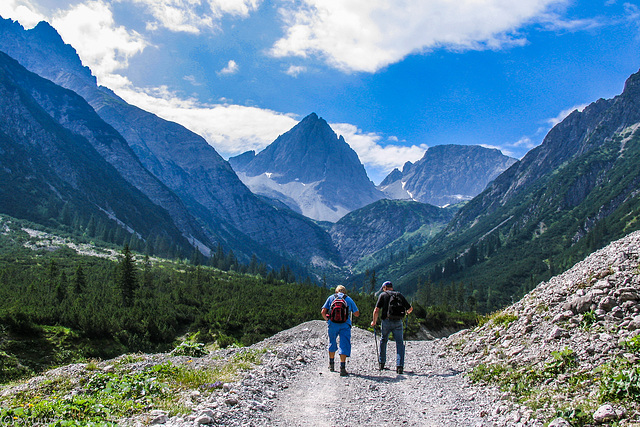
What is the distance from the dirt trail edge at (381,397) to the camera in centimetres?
880

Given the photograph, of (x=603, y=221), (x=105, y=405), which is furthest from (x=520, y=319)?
(x=603, y=221)

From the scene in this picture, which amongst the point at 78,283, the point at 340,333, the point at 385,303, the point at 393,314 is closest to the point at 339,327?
the point at 340,333

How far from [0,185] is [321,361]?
24113 centimetres

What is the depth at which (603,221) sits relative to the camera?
7721 inches

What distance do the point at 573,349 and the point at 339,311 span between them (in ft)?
24.2

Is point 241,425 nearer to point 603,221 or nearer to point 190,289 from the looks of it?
point 190,289

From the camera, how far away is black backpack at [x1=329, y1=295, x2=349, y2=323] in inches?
557

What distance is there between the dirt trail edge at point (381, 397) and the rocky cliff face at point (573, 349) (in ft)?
3.04

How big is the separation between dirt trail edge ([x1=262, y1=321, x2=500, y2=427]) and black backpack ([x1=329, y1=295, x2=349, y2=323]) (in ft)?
6.54

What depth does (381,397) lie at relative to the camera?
10570 millimetres

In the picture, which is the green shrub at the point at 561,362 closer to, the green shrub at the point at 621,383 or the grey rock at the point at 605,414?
the green shrub at the point at 621,383

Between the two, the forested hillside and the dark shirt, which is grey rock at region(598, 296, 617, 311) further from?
the forested hillside

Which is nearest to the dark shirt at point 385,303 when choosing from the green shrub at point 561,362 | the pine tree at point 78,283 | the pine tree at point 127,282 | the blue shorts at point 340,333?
the blue shorts at point 340,333

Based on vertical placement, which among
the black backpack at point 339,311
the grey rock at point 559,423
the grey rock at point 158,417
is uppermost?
the black backpack at point 339,311
